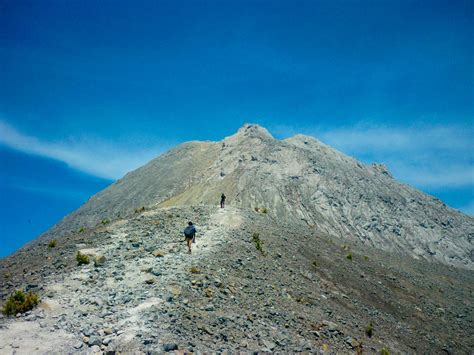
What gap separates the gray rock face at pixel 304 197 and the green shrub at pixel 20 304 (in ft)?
268

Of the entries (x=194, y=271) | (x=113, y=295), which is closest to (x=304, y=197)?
(x=194, y=271)

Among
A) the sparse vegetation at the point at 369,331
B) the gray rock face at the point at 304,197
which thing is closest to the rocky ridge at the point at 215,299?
the sparse vegetation at the point at 369,331

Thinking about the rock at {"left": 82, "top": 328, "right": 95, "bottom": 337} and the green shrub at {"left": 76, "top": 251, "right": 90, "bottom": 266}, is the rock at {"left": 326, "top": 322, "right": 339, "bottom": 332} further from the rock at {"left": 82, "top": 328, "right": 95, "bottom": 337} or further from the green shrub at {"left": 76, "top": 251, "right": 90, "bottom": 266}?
the green shrub at {"left": 76, "top": 251, "right": 90, "bottom": 266}

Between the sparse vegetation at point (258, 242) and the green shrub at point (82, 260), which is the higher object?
the sparse vegetation at point (258, 242)

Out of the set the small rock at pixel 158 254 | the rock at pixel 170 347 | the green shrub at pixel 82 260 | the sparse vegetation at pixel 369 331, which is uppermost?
the small rock at pixel 158 254

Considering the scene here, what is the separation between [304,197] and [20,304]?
107 metres

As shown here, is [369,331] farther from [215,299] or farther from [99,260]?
[99,260]

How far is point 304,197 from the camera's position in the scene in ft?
381

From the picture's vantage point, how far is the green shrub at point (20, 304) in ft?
45.6

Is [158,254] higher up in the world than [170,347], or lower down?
higher up

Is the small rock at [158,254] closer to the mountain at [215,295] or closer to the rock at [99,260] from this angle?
the mountain at [215,295]

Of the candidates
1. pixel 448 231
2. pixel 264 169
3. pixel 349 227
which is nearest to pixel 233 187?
pixel 264 169

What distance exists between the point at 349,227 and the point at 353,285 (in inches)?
3390

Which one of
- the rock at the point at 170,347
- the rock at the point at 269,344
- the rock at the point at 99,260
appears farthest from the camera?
the rock at the point at 99,260
